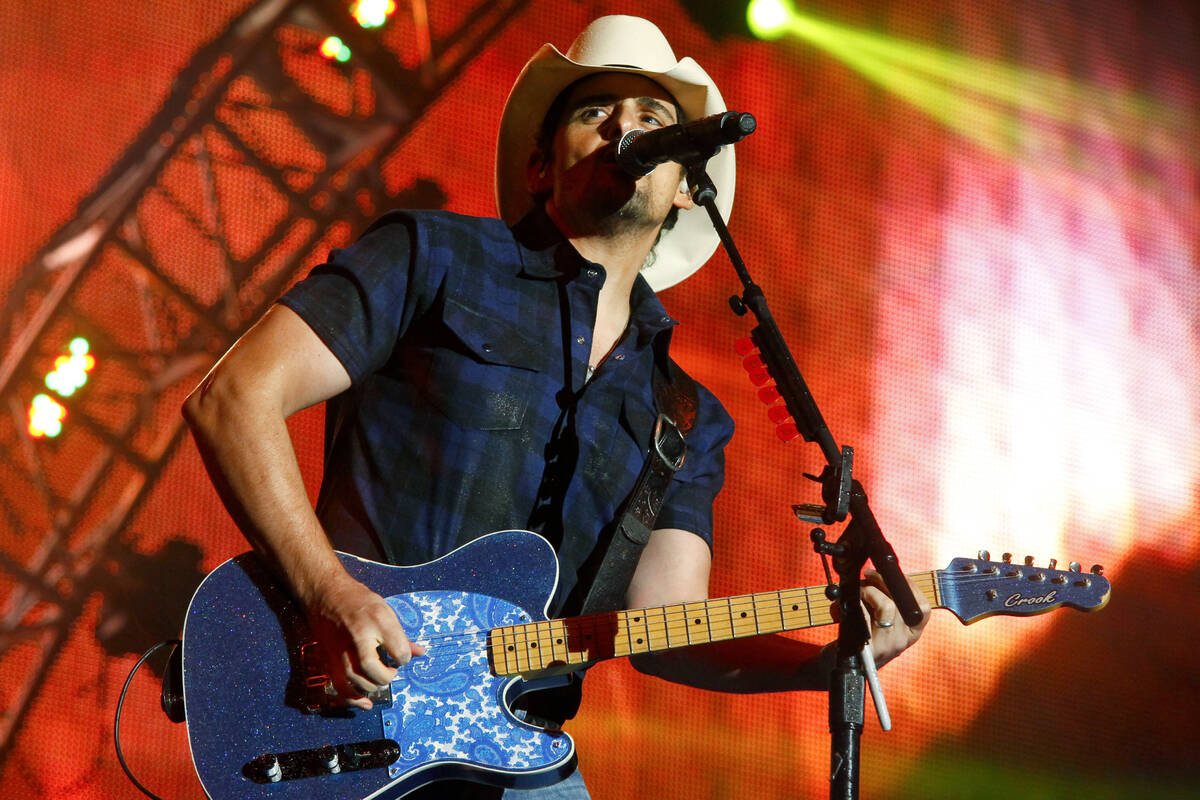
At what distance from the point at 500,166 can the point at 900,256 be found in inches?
63.8

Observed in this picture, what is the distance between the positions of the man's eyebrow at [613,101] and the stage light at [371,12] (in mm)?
1058

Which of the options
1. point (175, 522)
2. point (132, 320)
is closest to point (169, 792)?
point (175, 522)

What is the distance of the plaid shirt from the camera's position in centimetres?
221

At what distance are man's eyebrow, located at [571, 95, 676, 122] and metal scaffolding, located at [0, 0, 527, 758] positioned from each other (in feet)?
2.85

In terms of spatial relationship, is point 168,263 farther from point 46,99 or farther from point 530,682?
point 530,682

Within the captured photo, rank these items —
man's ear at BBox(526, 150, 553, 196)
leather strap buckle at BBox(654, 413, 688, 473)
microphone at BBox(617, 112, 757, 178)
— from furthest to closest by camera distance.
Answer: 1. man's ear at BBox(526, 150, 553, 196)
2. leather strap buckle at BBox(654, 413, 688, 473)
3. microphone at BBox(617, 112, 757, 178)

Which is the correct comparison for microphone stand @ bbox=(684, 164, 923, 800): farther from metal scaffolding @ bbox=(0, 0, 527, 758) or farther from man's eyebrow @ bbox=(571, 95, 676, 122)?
metal scaffolding @ bbox=(0, 0, 527, 758)

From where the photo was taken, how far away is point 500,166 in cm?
307

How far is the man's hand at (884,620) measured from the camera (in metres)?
2.12

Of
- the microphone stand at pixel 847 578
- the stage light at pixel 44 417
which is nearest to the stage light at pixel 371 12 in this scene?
the stage light at pixel 44 417

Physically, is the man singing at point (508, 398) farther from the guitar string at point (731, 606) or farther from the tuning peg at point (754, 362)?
the tuning peg at point (754, 362)

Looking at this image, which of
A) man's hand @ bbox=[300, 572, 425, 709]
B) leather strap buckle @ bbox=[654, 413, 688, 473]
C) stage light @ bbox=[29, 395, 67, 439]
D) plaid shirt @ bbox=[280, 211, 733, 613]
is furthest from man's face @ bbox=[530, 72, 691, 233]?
stage light @ bbox=[29, 395, 67, 439]

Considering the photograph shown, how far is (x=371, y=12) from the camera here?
348 cm

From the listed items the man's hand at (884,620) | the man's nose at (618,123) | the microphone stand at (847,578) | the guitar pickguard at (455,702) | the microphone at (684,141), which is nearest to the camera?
the microphone stand at (847,578)
